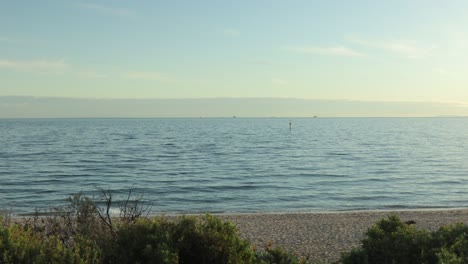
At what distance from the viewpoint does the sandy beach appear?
1294 cm

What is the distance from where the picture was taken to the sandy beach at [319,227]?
12.9 meters

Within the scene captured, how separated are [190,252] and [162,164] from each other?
34360 millimetres

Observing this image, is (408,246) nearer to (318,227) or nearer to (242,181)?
(318,227)

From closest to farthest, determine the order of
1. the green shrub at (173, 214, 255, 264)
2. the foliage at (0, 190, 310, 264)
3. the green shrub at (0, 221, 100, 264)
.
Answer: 1. the green shrub at (0, 221, 100, 264)
2. the foliage at (0, 190, 310, 264)
3. the green shrub at (173, 214, 255, 264)

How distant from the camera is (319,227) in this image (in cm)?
1586

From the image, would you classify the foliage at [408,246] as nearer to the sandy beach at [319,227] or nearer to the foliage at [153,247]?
the foliage at [153,247]

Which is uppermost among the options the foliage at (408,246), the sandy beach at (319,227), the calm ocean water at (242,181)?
the foliage at (408,246)

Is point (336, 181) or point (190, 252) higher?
point (190, 252)

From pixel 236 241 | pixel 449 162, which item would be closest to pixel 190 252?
pixel 236 241

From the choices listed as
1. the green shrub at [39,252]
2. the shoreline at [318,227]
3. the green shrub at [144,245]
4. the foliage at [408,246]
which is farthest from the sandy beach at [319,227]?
the green shrub at [39,252]

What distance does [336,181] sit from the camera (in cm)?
3000

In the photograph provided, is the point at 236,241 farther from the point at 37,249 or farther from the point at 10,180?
the point at 10,180

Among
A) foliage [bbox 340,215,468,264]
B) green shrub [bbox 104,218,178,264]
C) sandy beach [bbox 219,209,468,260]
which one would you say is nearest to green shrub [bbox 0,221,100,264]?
green shrub [bbox 104,218,178,264]

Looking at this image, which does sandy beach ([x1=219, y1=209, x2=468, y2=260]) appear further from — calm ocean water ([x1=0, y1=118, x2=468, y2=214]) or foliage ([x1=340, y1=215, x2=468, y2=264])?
foliage ([x1=340, y1=215, x2=468, y2=264])
